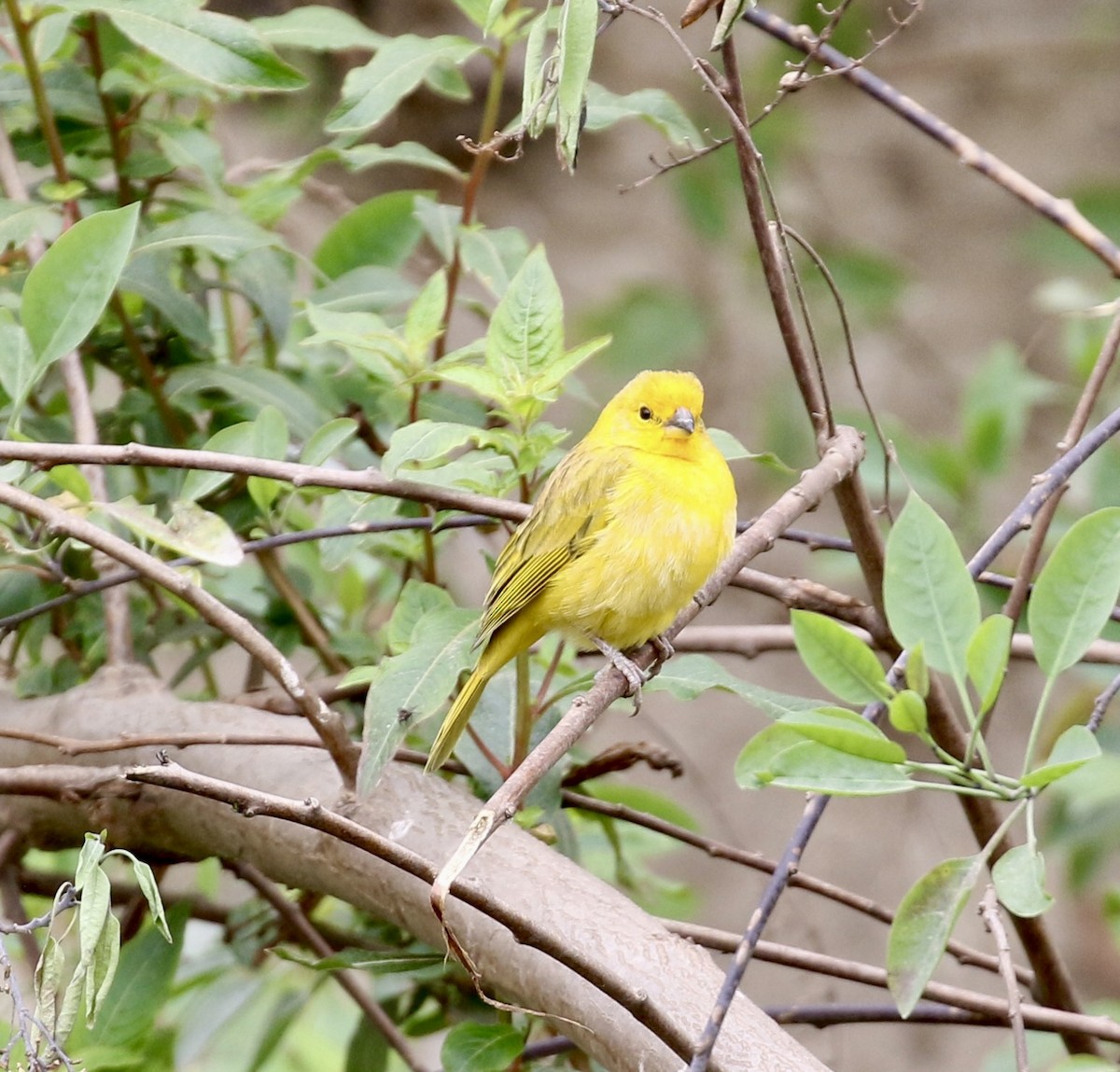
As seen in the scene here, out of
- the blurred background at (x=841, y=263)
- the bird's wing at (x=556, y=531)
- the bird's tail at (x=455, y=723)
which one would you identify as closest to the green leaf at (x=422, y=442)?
the bird's wing at (x=556, y=531)

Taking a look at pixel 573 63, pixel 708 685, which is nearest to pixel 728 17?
pixel 573 63

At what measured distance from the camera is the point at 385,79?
2.46 m

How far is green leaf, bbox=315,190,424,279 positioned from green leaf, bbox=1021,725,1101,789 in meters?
1.89

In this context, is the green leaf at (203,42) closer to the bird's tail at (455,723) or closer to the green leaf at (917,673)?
the bird's tail at (455,723)

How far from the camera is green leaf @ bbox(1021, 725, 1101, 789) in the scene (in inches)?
59.8

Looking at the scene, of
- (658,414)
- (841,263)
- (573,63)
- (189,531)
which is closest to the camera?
(573,63)

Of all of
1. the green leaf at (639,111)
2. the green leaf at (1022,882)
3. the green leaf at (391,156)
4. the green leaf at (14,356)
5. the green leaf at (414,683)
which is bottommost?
the green leaf at (414,683)

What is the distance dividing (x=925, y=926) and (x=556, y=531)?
1.41 meters

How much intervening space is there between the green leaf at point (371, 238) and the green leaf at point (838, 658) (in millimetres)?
1621

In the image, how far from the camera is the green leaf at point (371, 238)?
2.98 m

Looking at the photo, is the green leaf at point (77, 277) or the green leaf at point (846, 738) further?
the green leaf at point (77, 277)

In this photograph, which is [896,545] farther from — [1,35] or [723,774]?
[723,774]

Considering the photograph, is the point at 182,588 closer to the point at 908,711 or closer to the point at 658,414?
the point at 908,711

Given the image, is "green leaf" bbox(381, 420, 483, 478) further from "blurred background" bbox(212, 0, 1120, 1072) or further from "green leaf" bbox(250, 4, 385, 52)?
"blurred background" bbox(212, 0, 1120, 1072)
